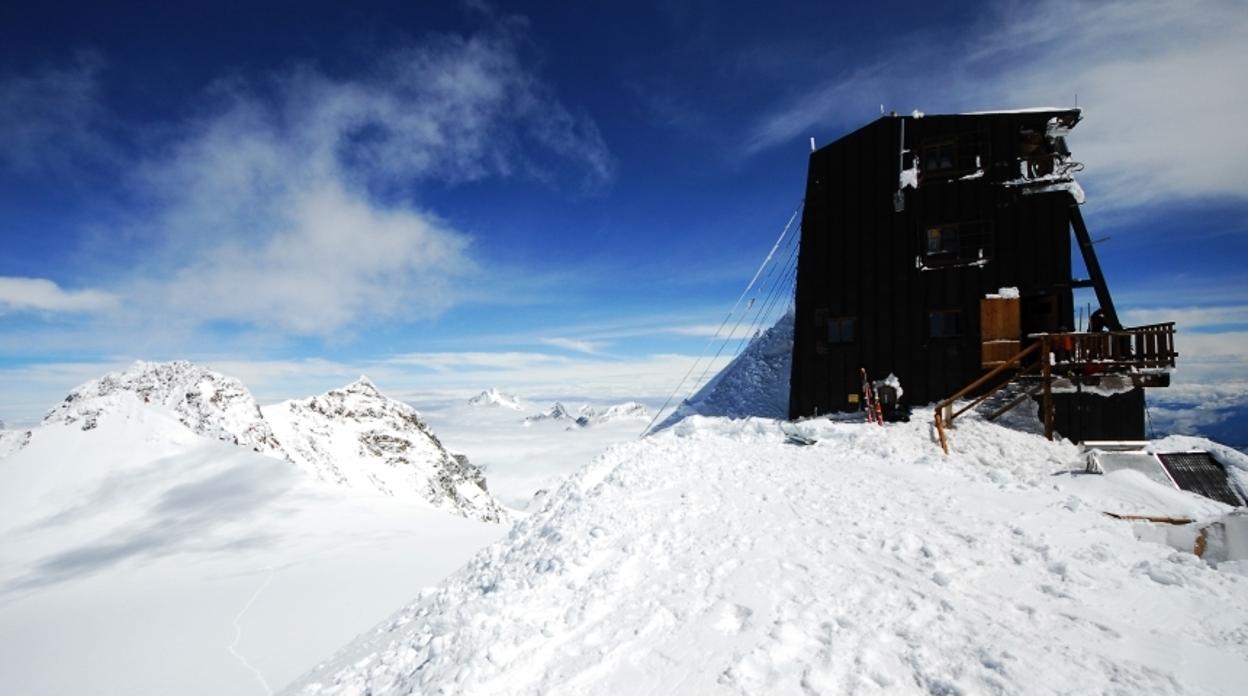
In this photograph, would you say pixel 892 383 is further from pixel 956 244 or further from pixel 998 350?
pixel 956 244

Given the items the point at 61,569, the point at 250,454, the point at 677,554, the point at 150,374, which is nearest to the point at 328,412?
the point at 150,374

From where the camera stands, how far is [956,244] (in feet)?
63.7

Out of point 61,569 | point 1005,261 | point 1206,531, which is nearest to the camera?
point 1206,531

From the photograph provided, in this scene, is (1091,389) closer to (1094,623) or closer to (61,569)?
(1094,623)

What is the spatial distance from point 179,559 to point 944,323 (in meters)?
24.2

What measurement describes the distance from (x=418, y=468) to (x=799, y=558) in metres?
45.8

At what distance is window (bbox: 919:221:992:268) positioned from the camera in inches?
747

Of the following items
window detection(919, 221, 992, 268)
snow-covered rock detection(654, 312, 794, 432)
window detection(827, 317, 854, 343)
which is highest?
window detection(919, 221, 992, 268)

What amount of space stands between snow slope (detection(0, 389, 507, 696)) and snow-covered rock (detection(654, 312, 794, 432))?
50.7 feet

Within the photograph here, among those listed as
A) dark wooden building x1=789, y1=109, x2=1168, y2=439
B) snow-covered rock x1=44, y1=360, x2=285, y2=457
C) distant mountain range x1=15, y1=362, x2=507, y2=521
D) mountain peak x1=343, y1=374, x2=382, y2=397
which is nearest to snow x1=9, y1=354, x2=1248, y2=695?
dark wooden building x1=789, y1=109, x2=1168, y2=439

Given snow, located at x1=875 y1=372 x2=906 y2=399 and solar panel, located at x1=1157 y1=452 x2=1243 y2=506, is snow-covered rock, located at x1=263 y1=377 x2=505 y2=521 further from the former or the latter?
solar panel, located at x1=1157 y1=452 x2=1243 y2=506

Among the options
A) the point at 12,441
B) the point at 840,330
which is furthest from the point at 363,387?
the point at 840,330

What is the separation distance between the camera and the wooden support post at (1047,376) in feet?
51.1

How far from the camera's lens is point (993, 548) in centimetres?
686
